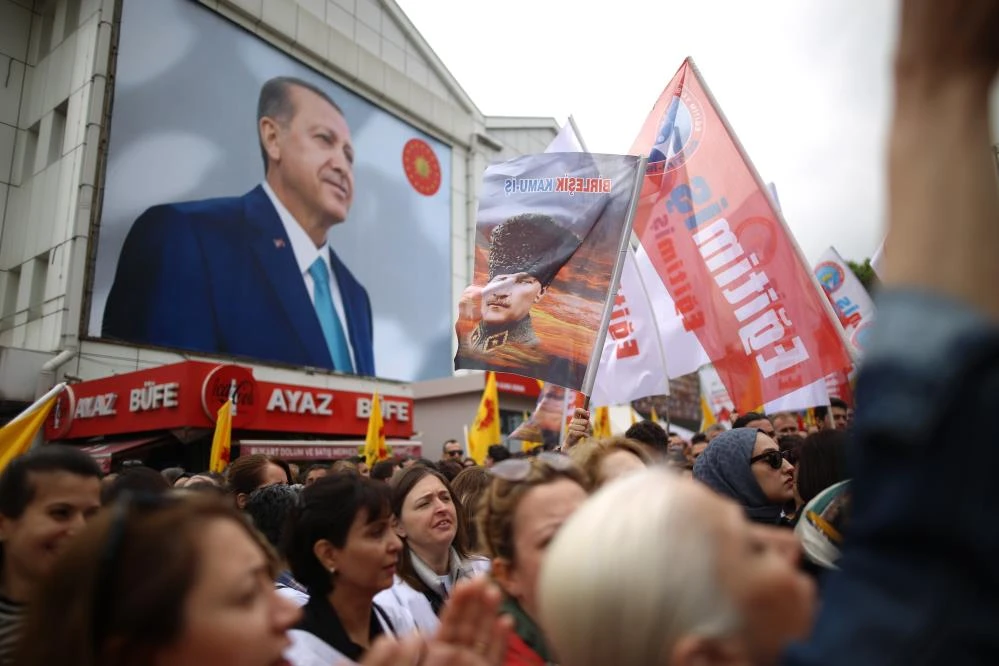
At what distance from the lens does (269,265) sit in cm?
1839

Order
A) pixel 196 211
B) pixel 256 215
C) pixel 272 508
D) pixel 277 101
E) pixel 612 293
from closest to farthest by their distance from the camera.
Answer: pixel 272 508, pixel 612 293, pixel 196 211, pixel 256 215, pixel 277 101

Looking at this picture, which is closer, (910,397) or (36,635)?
(910,397)

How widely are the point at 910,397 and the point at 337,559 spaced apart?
228cm

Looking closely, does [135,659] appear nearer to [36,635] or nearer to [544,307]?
[36,635]

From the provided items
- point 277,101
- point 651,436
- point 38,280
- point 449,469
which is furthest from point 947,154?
point 277,101

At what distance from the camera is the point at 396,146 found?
23844 millimetres

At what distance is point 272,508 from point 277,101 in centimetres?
1846

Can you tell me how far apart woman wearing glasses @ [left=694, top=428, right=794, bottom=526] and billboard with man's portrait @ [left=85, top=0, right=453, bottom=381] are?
48.0ft

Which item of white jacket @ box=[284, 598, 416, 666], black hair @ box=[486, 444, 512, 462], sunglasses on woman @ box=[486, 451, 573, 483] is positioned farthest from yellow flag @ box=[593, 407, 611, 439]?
white jacket @ box=[284, 598, 416, 666]

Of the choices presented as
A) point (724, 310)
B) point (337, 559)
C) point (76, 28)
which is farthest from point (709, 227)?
point (76, 28)

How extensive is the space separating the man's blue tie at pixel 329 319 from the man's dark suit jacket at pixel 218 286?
282mm

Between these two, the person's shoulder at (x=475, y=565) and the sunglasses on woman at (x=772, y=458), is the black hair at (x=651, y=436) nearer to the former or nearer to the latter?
the sunglasses on woman at (x=772, y=458)

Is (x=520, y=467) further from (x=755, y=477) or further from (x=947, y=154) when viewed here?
(x=755, y=477)

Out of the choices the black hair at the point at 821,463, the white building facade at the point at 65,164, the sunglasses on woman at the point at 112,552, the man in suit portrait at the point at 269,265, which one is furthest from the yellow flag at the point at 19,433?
the man in suit portrait at the point at 269,265
